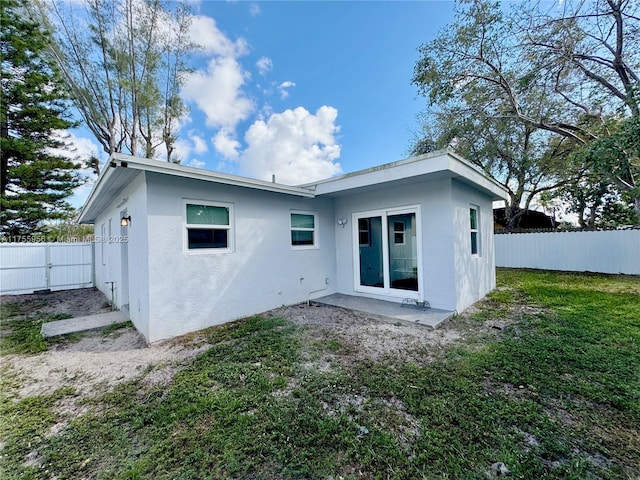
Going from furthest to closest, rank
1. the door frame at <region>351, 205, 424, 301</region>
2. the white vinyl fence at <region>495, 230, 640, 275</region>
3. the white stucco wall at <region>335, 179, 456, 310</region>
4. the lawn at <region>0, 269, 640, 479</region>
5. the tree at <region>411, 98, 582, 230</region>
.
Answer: the tree at <region>411, 98, 582, 230</region>, the white vinyl fence at <region>495, 230, 640, 275</region>, the door frame at <region>351, 205, 424, 301</region>, the white stucco wall at <region>335, 179, 456, 310</region>, the lawn at <region>0, 269, 640, 479</region>

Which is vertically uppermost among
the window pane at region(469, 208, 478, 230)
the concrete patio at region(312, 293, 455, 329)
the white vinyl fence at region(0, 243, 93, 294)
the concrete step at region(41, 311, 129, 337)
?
the window pane at region(469, 208, 478, 230)

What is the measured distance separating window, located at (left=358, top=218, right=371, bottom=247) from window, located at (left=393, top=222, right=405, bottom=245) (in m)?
0.81

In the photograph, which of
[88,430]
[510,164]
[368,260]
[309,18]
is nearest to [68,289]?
[88,430]

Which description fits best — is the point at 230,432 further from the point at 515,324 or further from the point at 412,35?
the point at 412,35

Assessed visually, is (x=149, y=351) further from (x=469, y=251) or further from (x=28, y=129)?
(x=28, y=129)

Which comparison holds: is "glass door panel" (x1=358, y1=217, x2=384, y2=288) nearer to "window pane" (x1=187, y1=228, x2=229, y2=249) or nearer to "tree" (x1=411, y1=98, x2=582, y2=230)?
"window pane" (x1=187, y1=228, x2=229, y2=249)

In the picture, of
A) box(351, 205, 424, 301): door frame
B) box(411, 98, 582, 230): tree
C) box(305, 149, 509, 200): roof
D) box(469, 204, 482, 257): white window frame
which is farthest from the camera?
box(411, 98, 582, 230): tree

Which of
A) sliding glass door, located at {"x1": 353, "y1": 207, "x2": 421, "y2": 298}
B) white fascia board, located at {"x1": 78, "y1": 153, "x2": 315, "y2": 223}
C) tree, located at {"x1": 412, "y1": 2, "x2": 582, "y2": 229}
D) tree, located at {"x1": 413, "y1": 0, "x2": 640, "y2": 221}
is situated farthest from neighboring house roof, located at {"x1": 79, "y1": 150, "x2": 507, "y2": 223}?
tree, located at {"x1": 412, "y1": 2, "x2": 582, "y2": 229}

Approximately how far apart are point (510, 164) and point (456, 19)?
9062mm

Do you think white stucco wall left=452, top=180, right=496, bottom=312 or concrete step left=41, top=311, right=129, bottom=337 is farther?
white stucco wall left=452, top=180, right=496, bottom=312

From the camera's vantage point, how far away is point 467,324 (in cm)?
502

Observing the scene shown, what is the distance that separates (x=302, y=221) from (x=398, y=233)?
8.17ft

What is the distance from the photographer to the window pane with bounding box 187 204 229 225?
16.3ft

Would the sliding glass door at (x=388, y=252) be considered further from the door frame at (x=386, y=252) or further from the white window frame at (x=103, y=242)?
the white window frame at (x=103, y=242)
